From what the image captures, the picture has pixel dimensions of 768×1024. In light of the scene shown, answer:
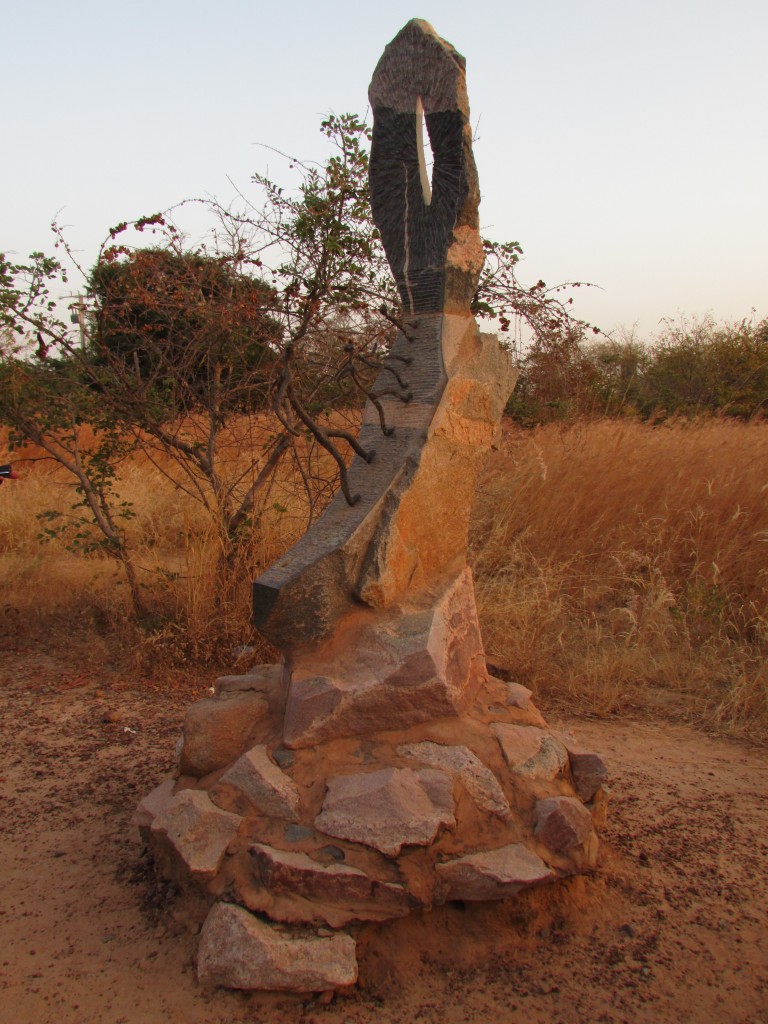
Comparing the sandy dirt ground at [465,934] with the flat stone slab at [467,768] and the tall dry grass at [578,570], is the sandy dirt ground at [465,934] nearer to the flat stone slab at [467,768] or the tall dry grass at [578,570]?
the flat stone slab at [467,768]

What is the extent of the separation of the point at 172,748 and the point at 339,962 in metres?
1.71

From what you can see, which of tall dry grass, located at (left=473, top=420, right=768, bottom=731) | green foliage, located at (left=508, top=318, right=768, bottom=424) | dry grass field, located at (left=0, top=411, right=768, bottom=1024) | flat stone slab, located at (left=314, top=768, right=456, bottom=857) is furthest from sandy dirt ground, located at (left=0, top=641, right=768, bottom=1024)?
green foliage, located at (left=508, top=318, right=768, bottom=424)

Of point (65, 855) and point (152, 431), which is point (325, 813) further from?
point (152, 431)

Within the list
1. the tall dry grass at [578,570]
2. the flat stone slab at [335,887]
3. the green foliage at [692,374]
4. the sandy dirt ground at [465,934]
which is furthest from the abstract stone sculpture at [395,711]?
the green foliage at [692,374]

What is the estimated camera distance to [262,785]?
7.22 feet

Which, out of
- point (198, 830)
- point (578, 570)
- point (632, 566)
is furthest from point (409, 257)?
point (632, 566)

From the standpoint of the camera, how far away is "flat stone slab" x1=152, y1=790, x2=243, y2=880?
2100 mm

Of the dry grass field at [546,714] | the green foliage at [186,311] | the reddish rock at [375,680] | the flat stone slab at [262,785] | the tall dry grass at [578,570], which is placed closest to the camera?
the dry grass field at [546,714]

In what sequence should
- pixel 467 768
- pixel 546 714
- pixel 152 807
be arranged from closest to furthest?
1. pixel 467 768
2. pixel 152 807
3. pixel 546 714

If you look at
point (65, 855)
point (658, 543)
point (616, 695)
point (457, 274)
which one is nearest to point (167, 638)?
point (65, 855)

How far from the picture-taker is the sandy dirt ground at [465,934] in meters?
1.94

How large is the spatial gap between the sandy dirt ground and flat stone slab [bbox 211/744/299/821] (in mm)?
332

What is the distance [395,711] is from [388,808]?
0.95 feet

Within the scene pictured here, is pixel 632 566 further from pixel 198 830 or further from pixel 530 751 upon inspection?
pixel 198 830
